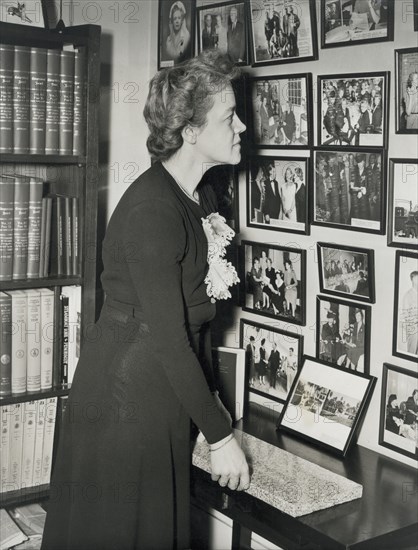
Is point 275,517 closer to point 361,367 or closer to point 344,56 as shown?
point 361,367

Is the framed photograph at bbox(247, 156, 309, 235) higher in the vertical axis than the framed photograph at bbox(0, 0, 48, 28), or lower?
lower

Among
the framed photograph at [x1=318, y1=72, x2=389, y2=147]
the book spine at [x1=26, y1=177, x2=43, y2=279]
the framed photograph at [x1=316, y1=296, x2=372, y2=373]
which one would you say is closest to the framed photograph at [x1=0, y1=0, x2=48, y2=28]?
the book spine at [x1=26, y1=177, x2=43, y2=279]

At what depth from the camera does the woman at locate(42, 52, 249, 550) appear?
1.72 meters

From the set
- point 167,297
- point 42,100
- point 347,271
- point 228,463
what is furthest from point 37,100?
point 228,463

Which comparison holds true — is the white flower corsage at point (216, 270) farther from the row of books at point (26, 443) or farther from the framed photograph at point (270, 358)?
the row of books at point (26, 443)

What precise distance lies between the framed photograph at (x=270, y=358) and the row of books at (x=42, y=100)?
32.4 inches

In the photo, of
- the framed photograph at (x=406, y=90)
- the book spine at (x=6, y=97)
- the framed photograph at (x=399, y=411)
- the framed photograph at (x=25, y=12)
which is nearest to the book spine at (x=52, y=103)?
the book spine at (x=6, y=97)

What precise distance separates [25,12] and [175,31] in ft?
1.71

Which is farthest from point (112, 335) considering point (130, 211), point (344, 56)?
point (344, 56)

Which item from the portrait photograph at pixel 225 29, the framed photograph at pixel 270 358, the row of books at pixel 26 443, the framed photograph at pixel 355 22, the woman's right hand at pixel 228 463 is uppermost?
the portrait photograph at pixel 225 29

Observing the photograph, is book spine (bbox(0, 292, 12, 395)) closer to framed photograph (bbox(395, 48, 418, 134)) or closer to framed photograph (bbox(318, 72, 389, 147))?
framed photograph (bbox(318, 72, 389, 147))

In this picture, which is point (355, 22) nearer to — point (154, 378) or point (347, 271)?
point (347, 271)

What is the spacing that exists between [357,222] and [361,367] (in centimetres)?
41

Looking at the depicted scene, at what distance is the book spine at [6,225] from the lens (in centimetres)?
208
